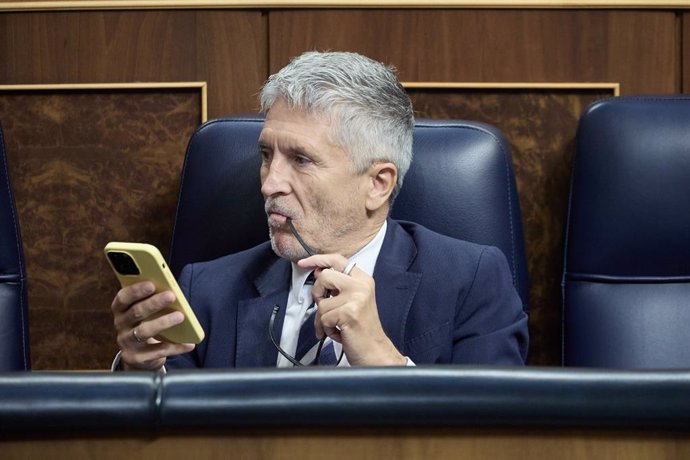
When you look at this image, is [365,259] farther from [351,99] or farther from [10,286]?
[10,286]

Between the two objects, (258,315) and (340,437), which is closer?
(340,437)

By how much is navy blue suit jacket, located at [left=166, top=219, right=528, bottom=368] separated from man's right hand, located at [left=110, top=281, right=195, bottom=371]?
17 cm

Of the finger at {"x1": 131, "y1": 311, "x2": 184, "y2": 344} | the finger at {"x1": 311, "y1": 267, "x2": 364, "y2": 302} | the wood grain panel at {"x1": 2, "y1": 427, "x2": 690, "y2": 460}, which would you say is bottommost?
the wood grain panel at {"x1": 2, "y1": 427, "x2": 690, "y2": 460}

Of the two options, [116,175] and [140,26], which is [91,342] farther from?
[140,26]

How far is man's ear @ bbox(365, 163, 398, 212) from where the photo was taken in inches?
54.2

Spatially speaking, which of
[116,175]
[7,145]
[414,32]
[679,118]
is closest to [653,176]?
[679,118]

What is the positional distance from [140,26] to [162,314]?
848 millimetres

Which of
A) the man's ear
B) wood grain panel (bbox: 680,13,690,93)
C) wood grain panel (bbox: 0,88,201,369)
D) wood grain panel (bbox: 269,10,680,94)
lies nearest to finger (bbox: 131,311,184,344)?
the man's ear

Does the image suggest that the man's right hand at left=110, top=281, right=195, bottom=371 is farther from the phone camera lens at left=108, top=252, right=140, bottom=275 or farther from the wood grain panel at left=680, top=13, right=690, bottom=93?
the wood grain panel at left=680, top=13, right=690, bottom=93

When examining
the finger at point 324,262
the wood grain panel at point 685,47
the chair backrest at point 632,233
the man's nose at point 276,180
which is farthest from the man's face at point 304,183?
the wood grain panel at point 685,47

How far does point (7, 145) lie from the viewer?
1.81 meters

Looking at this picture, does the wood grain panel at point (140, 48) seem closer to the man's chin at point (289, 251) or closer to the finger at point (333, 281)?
the man's chin at point (289, 251)

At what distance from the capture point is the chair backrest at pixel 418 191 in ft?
4.85

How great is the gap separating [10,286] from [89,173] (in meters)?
0.34
